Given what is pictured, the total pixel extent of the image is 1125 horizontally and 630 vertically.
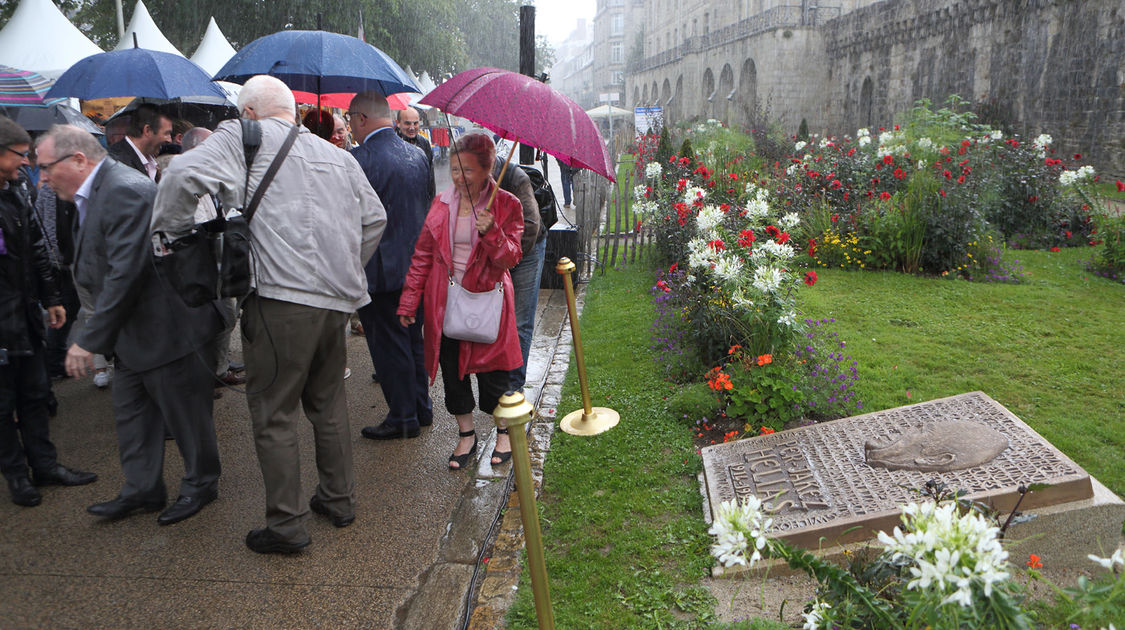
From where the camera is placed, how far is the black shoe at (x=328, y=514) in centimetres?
347

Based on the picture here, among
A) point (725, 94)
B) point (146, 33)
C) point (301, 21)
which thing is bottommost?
point (146, 33)

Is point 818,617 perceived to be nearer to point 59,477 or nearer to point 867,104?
point 59,477

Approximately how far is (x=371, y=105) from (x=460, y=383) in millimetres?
1643

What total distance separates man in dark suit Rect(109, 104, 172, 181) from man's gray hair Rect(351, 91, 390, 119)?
3.59 ft

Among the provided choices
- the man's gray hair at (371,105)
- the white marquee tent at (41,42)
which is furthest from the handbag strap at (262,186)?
the white marquee tent at (41,42)

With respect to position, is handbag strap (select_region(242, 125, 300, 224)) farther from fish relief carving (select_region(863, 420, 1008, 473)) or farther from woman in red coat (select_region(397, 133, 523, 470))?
fish relief carving (select_region(863, 420, 1008, 473))

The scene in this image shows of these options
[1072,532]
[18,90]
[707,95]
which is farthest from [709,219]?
[707,95]

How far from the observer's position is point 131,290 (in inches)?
127

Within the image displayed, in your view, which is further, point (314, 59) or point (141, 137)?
point (314, 59)

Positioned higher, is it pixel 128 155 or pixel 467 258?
pixel 128 155

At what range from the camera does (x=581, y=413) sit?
4.68 meters

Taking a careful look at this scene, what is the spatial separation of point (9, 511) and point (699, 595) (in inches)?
132

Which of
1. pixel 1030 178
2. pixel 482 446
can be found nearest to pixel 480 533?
pixel 482 446

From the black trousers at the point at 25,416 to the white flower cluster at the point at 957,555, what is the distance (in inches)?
158
